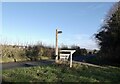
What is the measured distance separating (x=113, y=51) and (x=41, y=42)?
17.6m

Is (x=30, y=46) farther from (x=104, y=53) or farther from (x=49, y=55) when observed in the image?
(x=104, y=53)

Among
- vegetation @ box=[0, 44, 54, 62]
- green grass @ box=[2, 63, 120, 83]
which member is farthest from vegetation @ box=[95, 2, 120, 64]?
vegetation @ box=[0, 44, 54, 62]

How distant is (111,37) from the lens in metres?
24.4

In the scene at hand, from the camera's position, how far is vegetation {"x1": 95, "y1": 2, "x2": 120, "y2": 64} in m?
24.1

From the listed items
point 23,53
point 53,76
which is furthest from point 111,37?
point 53,76

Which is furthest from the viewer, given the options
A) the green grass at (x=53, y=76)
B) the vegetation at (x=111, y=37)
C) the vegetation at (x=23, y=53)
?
the vegetation at (x=23, y=53)

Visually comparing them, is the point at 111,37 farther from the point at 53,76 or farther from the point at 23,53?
the point at 53,76

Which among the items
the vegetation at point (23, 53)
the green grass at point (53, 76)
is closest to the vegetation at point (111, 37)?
the green grass at point (53, 76)

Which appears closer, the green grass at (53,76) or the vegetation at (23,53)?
the green grass at (53,76)

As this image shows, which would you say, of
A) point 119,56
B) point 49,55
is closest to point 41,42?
point 49,55

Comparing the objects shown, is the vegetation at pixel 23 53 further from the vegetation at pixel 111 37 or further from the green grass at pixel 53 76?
the green grass at pixel 53 76

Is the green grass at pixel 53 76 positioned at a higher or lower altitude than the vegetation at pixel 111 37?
lower

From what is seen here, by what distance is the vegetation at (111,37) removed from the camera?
24109mm

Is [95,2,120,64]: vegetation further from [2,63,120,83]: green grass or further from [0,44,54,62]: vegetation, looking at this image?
[0,44,54,62]: vegetation
